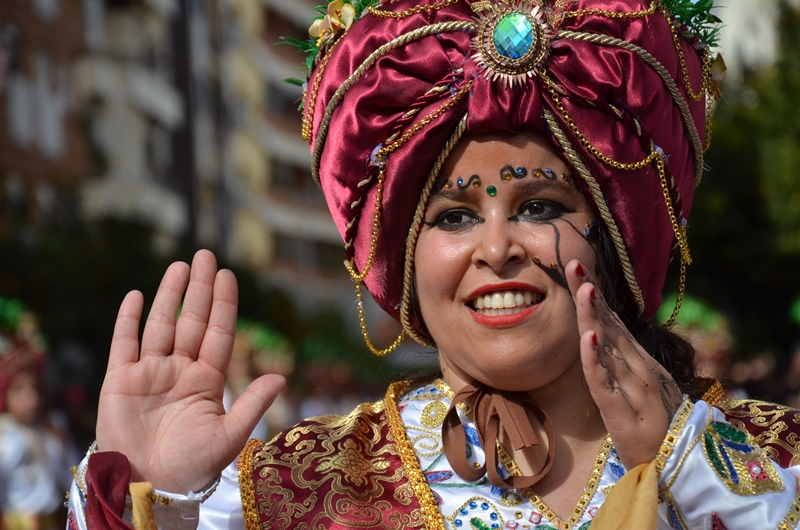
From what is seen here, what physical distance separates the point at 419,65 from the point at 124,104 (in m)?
26.6

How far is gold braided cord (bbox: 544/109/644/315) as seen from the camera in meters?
2.47

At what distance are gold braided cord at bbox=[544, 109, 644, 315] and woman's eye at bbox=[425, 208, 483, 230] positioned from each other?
0.25 m

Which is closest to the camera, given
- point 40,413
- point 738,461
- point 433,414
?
point 738,461

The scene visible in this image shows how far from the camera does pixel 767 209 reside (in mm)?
18438

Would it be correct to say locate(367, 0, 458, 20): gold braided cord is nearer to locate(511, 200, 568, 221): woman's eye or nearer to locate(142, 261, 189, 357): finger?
locate(511, 200, 568, 221): woman's eye

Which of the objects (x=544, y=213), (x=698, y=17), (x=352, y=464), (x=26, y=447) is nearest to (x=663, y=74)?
(x=698, y=17)

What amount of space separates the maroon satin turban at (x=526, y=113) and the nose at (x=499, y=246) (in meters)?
0.21

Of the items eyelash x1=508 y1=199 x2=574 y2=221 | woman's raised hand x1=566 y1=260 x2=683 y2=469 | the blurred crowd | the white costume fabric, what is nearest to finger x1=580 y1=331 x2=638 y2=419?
woman's raised hand x1=566 y1=260 x2=683 y2=469

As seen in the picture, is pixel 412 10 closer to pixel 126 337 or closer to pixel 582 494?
pixel 126 337

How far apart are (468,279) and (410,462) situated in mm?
468

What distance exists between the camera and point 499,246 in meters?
2.40

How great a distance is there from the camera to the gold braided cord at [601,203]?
2469mm

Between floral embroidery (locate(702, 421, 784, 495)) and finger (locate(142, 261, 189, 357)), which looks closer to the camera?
floral embroidery (locate(702, 421, 784, 495))

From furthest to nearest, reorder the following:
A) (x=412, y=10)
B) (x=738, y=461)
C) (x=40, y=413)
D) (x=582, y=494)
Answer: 1. (x=40, y=413)
2. (x=412, y=10)
3. (x=582, y=494)
4. (x=738, y=461)
